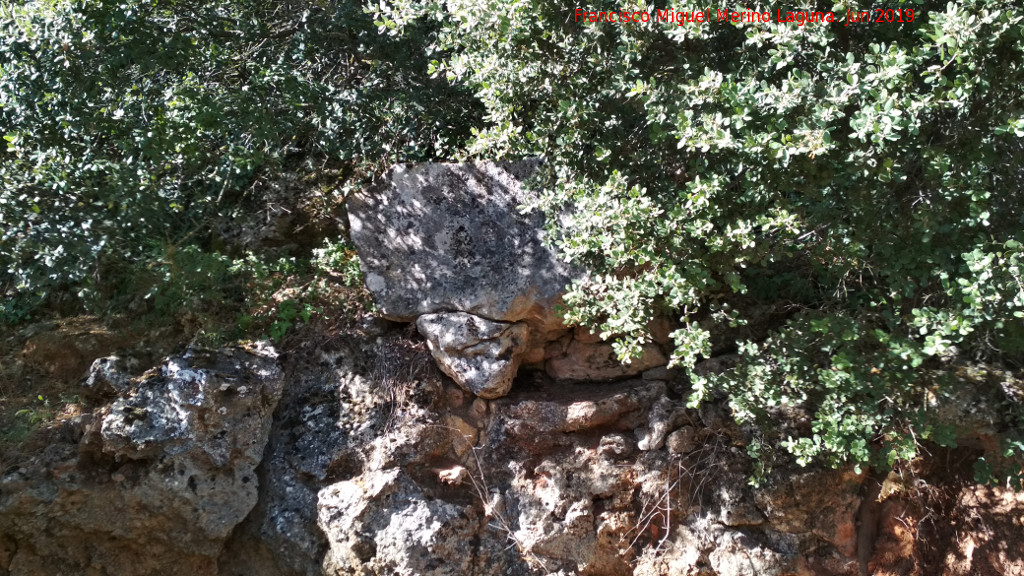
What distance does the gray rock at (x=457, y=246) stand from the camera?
4.22 m

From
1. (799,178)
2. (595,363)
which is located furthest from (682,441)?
(799,178)

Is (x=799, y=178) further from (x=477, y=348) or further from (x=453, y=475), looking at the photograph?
(x=453, y=475)

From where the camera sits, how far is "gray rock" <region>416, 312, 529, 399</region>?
13.9ft

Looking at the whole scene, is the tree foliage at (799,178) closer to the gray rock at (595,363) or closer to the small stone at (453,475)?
the gray rock at (595,363)

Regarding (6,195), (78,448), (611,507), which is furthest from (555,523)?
(6,195)

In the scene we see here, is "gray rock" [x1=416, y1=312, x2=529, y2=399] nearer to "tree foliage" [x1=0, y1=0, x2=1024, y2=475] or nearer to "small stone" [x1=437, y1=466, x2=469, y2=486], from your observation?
"small stone" [x1=437, y1=466, x2=469, y2=486]

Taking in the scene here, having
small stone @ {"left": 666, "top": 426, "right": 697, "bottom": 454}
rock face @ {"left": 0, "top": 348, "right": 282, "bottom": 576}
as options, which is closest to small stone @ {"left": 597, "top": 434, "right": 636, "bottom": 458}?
small stone @ {"left": 666, "top": 426, "right": 697, "bottom": 454}

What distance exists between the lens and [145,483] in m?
3.95

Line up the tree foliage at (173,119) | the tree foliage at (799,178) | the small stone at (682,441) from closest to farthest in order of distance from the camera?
the tree foliage at (799,178) → the tree foliage at (173,119) → the small stone at (682,441)

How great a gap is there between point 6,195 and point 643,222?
291 centimetres

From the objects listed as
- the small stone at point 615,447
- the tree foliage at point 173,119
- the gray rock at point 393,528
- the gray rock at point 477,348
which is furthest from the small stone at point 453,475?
the tree foliage at point 173,119

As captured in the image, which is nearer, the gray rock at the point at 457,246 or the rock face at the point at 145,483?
the rock face at the point at 145,483

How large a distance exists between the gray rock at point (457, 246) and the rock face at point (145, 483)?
98 centimetres

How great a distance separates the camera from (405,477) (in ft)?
13.4
